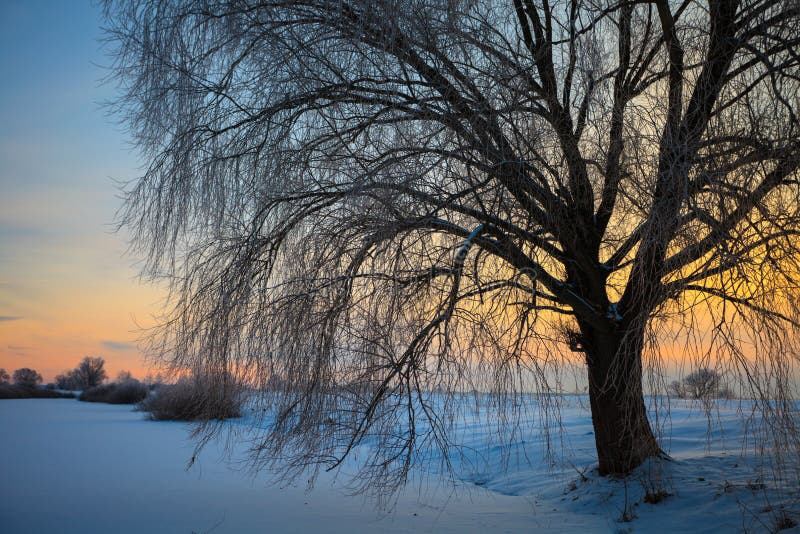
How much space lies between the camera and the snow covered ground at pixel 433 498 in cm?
499

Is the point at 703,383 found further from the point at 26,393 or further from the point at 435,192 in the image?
the point at 26,393

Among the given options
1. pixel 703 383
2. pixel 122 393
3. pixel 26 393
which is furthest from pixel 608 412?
pixel 26 393

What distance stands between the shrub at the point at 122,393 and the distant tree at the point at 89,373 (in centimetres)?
1288

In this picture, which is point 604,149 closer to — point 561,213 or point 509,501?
point 561,213

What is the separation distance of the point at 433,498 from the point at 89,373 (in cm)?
3661

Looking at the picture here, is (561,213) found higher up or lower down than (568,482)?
higher up

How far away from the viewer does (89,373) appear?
37.2 m

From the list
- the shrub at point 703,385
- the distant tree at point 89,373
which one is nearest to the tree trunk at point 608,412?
the shrub at point 703,385

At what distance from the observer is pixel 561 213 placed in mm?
5223

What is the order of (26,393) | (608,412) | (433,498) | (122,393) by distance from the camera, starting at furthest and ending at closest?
(26,393), (122,393), (433,498), (608,412)

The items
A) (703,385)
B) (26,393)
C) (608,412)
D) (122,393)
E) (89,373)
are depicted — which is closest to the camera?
(703,385)

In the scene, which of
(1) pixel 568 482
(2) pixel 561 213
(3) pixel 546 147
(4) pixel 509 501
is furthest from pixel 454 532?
(3) pixel 546 147

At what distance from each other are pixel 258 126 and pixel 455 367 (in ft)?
8.97

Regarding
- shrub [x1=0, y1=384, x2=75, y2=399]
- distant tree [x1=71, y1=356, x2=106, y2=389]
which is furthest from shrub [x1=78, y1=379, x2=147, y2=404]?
distant tree [x1=71, y1=356, x2=106, y2=389]
